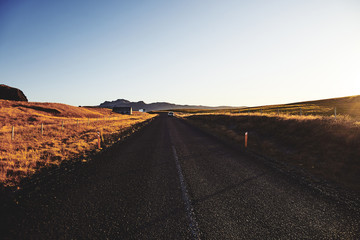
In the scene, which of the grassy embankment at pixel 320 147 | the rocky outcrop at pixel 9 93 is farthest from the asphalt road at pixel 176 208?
the rocky outcrop at pixel 9 93

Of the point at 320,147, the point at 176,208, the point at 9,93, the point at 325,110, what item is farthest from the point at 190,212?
the point at 9,93

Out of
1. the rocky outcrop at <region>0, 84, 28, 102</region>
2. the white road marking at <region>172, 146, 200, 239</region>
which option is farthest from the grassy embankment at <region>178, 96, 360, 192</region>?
the rocky outcrop at <region>0, 84, 28, 102</region>

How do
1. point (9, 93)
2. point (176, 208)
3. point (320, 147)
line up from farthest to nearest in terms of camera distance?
point (9, 93) < point (320, 147) < point (176, 208)

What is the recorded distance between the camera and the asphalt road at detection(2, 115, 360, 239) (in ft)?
9.93

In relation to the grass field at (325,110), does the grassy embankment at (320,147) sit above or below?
below

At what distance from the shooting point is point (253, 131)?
1436 centimetres

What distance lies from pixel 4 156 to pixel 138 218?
8.97 m

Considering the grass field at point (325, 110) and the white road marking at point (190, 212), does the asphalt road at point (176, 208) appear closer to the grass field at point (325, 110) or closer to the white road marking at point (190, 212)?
the white road marking at point (190, 212)

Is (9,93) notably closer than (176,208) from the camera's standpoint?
No

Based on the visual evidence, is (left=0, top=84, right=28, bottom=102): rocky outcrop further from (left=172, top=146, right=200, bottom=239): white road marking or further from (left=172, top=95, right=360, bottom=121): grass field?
(left=172, top=146, right=200, bottom=239): white road marking

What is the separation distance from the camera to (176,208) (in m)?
3.72

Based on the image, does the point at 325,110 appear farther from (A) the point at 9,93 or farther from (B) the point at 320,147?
(A) the point at 9,93

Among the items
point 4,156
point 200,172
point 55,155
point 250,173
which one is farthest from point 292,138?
point 4,156

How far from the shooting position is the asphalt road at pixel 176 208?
3.03m
